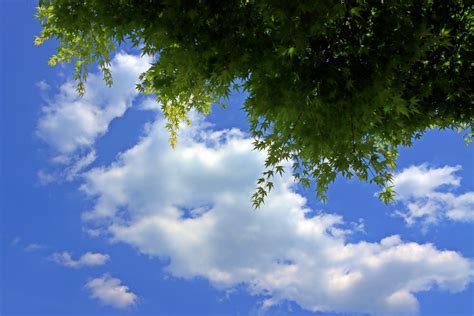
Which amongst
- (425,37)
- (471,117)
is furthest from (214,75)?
(471,117)

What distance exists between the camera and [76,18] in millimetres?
7887

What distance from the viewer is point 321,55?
686cm

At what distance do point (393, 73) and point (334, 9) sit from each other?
1.49 metres

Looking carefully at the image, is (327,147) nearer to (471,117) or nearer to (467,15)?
(471,117)

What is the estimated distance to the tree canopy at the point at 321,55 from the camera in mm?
6488

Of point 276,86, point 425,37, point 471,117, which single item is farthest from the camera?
point 471,117

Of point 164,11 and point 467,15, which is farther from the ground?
A: point 467,15

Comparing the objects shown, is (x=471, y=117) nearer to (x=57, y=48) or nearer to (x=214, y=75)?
(x=214, y=75)

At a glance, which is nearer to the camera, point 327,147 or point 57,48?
point 327,147

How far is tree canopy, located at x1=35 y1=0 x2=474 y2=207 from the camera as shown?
21.3ft

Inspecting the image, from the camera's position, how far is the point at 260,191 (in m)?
9.01

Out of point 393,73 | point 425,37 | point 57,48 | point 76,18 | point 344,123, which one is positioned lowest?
point 344,123

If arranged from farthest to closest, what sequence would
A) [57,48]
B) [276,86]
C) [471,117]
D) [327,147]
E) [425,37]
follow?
[57,48], [471,117], [327,147], [425,37], [276,86]

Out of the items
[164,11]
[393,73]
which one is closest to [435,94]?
[393,73]
